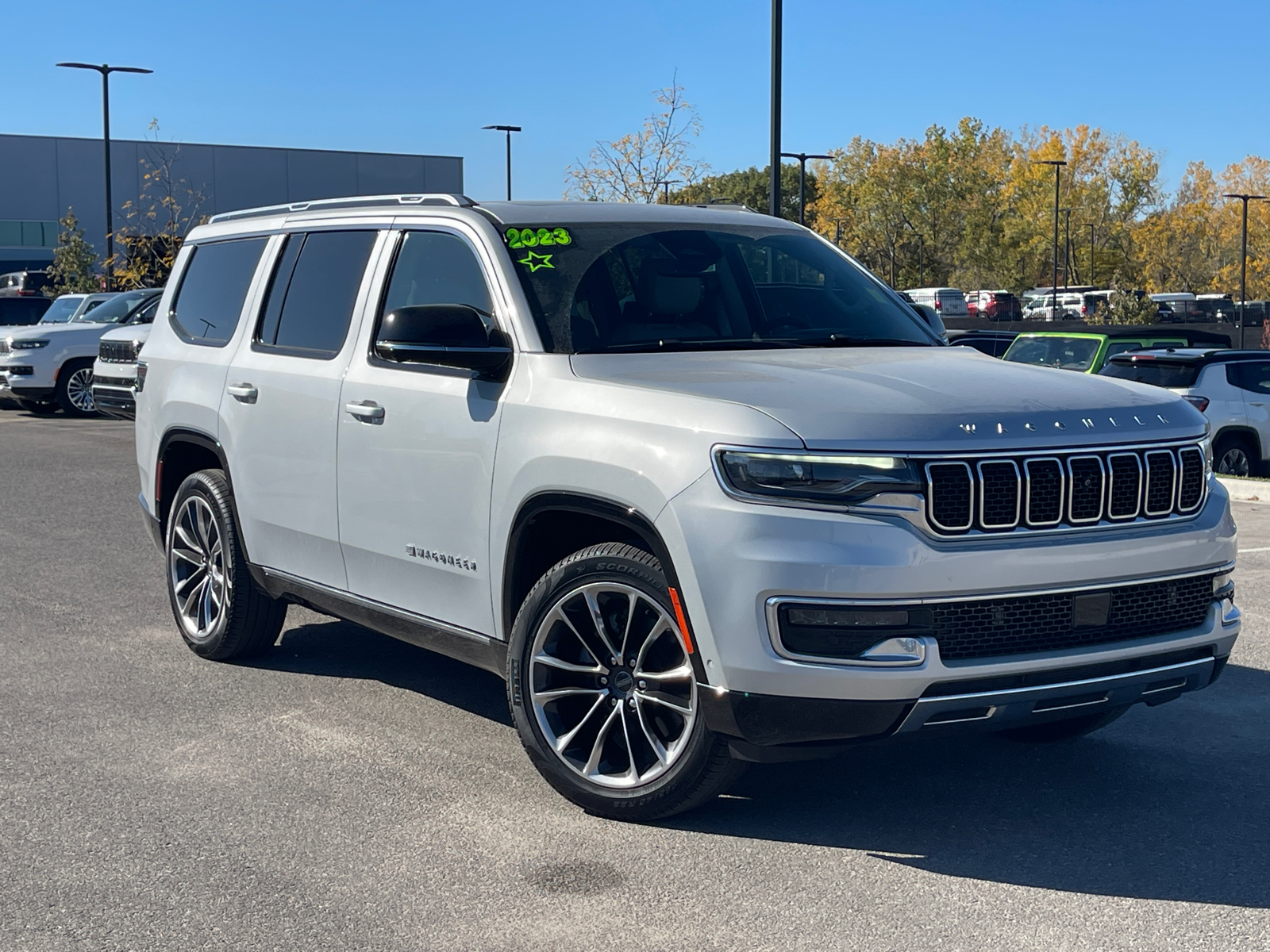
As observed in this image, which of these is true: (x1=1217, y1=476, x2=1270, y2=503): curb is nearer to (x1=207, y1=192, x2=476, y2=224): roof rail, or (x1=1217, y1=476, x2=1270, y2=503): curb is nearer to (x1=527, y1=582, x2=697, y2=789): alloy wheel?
(x1=207, y1=192, x2=476, y2=224): roof rail

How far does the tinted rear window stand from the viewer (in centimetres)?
1606

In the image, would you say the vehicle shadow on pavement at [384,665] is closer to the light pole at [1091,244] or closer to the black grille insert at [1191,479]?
the black grille insert at [1191,479]

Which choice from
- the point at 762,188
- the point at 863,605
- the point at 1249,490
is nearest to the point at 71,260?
the point at 1249,490

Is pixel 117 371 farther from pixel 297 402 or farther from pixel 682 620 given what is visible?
pixel 682 620

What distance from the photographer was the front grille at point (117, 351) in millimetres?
16000

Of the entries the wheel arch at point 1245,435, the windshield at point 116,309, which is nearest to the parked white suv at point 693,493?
the wheel arch at point 1245,435

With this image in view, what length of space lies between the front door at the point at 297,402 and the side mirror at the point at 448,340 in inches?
32.6

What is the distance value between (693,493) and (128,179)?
66.7 metres

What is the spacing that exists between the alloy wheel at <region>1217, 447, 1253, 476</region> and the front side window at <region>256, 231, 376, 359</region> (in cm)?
1283

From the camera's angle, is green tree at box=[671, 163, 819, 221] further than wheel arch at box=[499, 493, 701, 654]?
Yes

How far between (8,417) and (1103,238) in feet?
240

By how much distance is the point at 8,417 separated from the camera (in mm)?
23000

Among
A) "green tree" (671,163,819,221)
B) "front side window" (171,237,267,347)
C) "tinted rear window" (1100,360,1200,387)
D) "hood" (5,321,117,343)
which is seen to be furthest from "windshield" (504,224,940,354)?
"green tree" (671,163,819,221)

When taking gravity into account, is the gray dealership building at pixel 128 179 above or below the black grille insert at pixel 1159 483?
above
